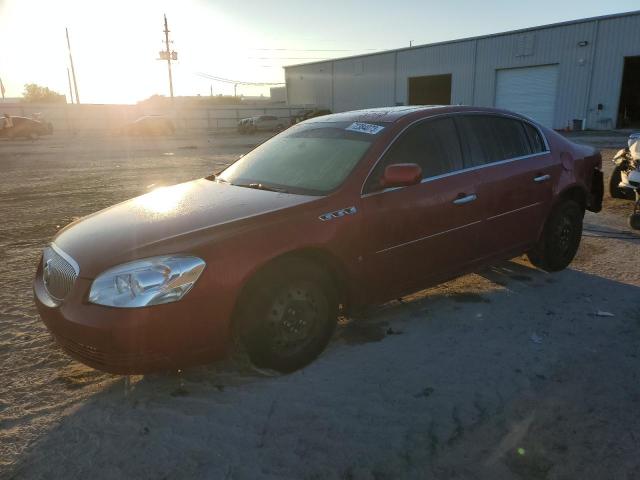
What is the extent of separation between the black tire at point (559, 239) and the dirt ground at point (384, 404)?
1.68ft

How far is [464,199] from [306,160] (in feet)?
4.31

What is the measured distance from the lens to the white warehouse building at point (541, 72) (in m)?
28.0

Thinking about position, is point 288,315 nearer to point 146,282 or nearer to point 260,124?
point 146,282

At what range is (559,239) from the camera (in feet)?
16.2

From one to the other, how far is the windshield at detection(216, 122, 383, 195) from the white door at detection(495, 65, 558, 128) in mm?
29139

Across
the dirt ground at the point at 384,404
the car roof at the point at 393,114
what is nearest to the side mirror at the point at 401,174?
the car roof at the point at 393,114

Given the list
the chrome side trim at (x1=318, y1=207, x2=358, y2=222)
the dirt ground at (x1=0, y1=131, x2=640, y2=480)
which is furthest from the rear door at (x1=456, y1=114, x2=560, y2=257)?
the chrome side trim at (x1=318, y1=207, x2=358, y2=222)

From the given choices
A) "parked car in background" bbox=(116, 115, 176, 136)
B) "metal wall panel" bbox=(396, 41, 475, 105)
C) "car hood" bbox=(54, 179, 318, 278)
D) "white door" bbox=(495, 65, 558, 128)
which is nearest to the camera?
"car hood" bbox=(54, 179, 318, 278)

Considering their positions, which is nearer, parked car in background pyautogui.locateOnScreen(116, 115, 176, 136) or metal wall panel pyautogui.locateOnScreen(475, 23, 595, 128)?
metal wall panel pyautogui.locateOnScreen(475, 23, 595, 128)

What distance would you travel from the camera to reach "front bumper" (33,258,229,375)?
8.59ft

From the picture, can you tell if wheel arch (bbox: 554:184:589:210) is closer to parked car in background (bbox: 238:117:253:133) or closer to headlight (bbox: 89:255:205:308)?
headlight (bbox: 89:255:205:308)

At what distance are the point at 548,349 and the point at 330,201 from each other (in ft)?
6.21

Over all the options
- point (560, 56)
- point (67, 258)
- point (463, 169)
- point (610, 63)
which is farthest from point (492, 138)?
point (560, 56)

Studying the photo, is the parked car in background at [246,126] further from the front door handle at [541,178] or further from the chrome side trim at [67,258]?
the chrome side trim at [67,258]
